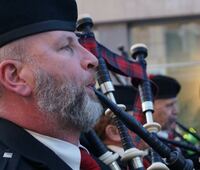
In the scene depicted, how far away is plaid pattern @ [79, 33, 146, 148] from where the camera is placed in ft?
9.66

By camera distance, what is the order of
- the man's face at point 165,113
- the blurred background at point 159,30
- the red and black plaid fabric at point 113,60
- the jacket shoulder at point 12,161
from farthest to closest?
1. the blurred background at point 159,30
2. the man's face at point 165,113
3. the red and black plaid fabric at point 113,60
4. the jacket shoulder at point 12,161

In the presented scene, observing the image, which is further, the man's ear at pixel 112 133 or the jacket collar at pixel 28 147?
the man's ear at pixel 112 133

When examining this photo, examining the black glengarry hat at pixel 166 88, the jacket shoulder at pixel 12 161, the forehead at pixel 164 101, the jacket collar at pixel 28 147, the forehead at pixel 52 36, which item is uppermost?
the black glengarry hat at pixel 166 88

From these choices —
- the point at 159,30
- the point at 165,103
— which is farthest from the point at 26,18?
the point at 159,30

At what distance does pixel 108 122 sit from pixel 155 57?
23.4 feet

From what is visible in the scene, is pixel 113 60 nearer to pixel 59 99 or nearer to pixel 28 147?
pixel 59 99

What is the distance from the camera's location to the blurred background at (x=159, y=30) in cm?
1088

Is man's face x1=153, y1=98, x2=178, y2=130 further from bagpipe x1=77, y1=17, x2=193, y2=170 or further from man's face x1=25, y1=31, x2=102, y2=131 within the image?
man's face x1=25, y1=31, x2=102, y2=131

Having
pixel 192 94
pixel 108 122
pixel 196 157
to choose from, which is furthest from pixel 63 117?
pixel 192 94

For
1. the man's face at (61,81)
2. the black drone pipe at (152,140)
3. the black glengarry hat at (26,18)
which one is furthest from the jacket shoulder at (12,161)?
the black drone pipe at (152,140)

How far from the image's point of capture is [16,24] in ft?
7.50

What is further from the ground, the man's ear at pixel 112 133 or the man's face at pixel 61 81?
the man's ear at pixel 112 133

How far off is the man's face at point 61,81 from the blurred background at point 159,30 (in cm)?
858

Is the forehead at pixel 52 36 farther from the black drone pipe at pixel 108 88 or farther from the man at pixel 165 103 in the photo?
the man at pixel 165 103
